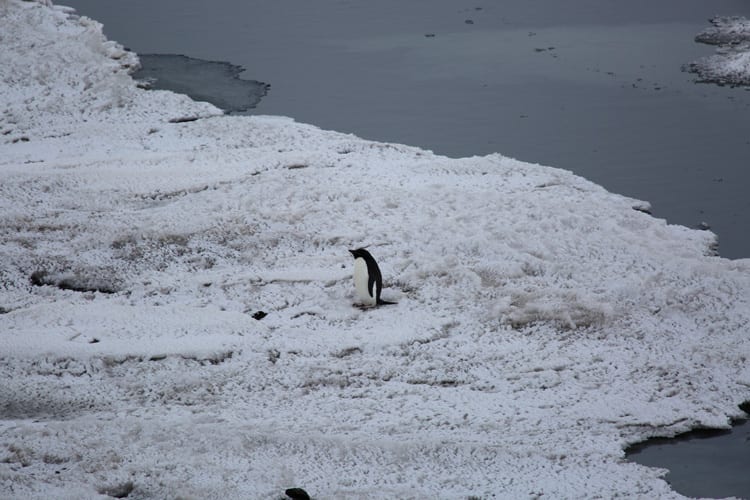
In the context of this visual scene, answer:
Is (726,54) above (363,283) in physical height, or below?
above

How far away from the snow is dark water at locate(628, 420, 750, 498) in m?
0.09

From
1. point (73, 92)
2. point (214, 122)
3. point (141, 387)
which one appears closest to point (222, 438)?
point (141, 387)

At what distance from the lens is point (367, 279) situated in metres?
6.53

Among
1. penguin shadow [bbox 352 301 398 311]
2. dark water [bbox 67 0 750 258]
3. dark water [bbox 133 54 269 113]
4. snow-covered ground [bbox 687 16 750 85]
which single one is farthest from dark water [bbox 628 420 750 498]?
snow-covered ground [bbox 687 16 750 85]

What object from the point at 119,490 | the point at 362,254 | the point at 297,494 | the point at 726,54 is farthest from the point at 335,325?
the point at 726,54

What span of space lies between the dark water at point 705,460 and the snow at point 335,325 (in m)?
0.09

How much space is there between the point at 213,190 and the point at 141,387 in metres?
3.13

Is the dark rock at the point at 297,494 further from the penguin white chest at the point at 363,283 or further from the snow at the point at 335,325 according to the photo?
the penguin white chest at the point at 363,283

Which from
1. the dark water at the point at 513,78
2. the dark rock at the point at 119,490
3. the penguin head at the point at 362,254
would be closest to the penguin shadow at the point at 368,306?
the penguin head at the point at 362,254

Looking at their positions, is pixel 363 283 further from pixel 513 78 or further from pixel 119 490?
pixel 513 78

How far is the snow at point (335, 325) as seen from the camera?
16.0ft

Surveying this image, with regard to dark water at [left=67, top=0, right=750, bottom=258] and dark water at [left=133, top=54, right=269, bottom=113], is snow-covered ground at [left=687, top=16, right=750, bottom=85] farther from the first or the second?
dark water at [left=133, top=54, right=269, bottom=113]

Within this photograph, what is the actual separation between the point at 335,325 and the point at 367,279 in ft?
1.39

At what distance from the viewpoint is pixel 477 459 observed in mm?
4941
